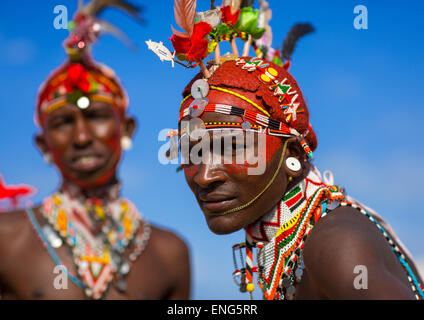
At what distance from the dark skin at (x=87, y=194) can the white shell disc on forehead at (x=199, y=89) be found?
102 centimetres

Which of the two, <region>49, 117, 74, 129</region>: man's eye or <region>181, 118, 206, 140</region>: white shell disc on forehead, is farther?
<region>181, 118, 206, 140</region>: white shell disc on forehead

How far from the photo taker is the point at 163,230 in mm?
4215

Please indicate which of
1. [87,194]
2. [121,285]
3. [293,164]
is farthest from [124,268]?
[293,164]

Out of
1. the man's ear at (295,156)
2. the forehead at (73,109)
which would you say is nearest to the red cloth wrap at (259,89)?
the man's ear at (295,156)

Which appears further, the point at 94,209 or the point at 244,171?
the point at 244,171

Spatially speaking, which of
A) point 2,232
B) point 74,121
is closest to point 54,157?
point 74,121

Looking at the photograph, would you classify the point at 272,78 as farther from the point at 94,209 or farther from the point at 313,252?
the point at 94,209

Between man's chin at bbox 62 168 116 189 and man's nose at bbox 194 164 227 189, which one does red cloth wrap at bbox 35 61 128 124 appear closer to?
man's chin at bbox 62 168 116 189

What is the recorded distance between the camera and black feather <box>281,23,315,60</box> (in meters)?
6.11

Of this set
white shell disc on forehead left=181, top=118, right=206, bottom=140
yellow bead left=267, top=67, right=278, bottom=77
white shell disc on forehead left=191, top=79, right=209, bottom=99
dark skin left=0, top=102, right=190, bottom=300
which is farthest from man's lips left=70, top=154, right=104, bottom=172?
yellow bead left=267, top=67, right=278, bottom=77

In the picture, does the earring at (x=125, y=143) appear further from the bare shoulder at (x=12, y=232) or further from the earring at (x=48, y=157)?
the bare shoulder at (x=12, y=232)
